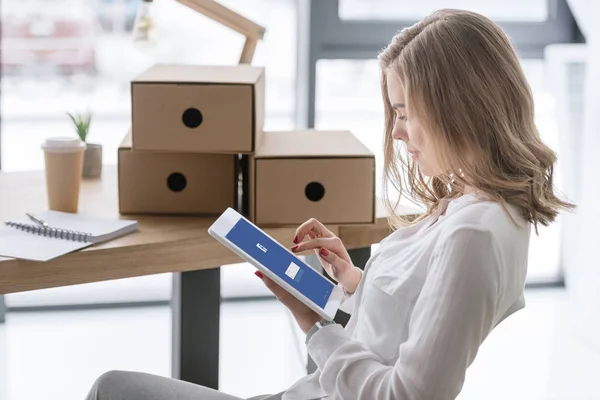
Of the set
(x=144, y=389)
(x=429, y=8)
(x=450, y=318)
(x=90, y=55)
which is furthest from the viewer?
(x=429, y=8)

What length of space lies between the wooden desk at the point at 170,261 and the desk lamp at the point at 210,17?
36cm

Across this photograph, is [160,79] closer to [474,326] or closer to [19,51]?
[474,326]

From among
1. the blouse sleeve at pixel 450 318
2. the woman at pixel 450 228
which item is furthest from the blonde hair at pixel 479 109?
the blouse sleeve at pixel 450 318

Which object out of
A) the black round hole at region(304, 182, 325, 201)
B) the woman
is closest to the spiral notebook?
the black round hole at region(304, 182, 325, 201)

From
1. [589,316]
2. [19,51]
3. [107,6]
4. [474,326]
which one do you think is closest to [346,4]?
[107,6]

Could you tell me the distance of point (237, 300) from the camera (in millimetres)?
3445

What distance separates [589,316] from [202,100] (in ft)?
6.18

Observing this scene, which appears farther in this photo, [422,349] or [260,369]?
[260,369]

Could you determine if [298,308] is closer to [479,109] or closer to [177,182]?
[479,109]

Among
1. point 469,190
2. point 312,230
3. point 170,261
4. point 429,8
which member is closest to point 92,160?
point 170,261

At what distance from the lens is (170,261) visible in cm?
170

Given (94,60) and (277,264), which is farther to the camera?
(94,60)

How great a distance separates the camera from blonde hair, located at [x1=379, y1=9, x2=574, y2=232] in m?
1.18

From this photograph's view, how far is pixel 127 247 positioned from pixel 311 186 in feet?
1.36
